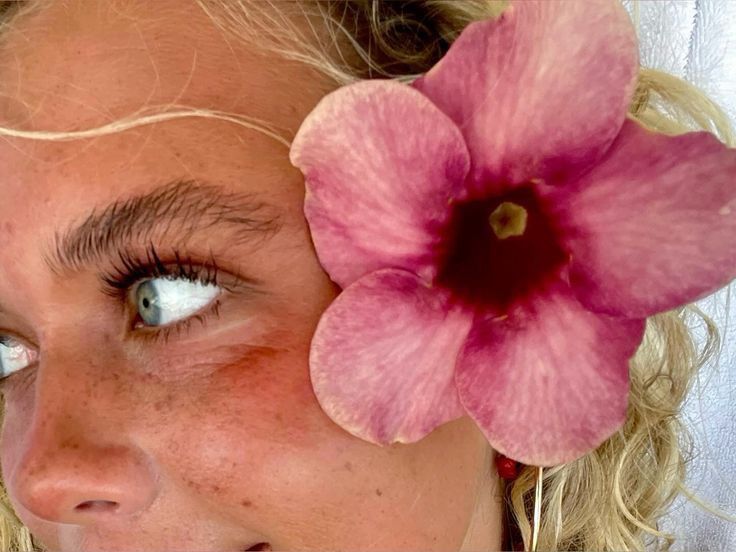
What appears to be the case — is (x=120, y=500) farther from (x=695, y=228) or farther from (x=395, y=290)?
(x=695, y=228)

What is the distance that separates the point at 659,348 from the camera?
0.95m

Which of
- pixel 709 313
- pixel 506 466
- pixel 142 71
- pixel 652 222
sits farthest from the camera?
pixel 709 313

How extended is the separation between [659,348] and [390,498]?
41cm

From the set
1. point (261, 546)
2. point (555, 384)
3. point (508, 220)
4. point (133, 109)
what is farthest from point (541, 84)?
point (261, 546)

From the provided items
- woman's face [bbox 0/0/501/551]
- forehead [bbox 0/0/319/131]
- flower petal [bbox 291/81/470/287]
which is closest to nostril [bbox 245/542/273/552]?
woman's face [bbox 0/0/501/551]

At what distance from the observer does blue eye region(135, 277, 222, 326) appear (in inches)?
28.6

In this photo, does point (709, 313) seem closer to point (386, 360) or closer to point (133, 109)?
point (386, 360)

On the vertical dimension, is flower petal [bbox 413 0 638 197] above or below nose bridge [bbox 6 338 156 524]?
above

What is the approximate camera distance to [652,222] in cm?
60

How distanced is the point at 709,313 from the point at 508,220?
1.83ft

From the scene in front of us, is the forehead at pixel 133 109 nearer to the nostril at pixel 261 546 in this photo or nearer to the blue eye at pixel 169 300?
the blue eye at pixel 169 300

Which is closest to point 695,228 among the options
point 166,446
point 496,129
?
point 496,129

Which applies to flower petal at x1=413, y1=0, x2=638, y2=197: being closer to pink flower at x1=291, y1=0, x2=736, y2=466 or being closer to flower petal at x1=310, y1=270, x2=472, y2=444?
pink flower at x1=291, y1=0, x2=736, y2=466

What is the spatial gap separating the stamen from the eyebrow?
17cm
